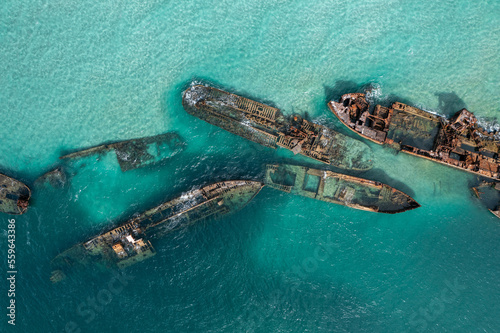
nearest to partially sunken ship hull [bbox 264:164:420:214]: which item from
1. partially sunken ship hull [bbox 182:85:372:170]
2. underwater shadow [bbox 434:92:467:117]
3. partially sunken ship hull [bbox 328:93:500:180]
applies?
partially sunken ship hull [bbox 182:85:372:170]

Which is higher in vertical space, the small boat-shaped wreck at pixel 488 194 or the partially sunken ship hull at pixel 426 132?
the partially sunken ship hull at pixel 426 132

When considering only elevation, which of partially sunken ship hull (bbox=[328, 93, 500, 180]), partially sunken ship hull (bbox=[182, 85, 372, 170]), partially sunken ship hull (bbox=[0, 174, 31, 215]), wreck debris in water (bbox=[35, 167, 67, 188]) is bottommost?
partially sunken ship hull (bbox=[0, 174, 31, 215])

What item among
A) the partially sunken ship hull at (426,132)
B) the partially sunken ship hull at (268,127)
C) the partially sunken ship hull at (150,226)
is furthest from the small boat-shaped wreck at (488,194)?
the partially sunken ship hull at (150,226)

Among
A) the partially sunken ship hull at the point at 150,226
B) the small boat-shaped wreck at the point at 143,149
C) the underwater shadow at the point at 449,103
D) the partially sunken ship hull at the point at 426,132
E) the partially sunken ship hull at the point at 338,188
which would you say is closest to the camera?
the partially sunken ship hull at the point at 150,226

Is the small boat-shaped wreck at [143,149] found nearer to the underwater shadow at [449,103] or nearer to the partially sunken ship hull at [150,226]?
the partially sunken ship hull at [150,226]

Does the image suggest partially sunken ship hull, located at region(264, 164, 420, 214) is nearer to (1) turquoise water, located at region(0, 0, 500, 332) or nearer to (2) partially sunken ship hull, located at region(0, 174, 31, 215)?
(1) turquoise water, located at region(0, 0, 500, 332)

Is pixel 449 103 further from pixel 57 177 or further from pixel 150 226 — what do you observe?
pixel 57 177

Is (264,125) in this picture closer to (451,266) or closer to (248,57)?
(248,57)
